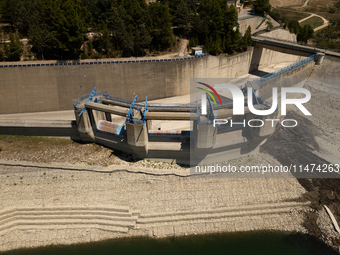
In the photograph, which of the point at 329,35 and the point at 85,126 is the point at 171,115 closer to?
the point at 85,126

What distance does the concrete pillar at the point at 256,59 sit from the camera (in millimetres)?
54134

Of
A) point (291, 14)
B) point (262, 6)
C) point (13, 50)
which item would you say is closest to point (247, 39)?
point (262, 6)

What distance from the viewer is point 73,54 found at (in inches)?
1706

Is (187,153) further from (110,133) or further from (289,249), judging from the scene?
(289,249)

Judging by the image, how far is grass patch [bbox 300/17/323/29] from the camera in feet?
270

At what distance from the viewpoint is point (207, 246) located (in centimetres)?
2469

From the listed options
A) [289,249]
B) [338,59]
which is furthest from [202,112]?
[338,59]

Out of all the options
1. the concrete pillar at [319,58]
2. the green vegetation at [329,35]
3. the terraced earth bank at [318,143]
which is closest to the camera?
the terraced earth bank at [318,143]

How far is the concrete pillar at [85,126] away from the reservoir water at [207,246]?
12364 mm

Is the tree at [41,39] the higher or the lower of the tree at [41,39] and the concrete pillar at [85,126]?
the higher

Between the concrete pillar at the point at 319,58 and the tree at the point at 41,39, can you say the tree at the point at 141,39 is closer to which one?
the tree at the point at 41,39

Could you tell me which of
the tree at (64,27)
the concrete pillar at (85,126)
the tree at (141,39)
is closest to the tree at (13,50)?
the tree at (64,27)

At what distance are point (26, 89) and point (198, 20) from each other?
3347cm

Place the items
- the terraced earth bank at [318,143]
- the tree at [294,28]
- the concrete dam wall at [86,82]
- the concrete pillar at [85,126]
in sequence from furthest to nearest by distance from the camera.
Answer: the tree at [294,28] < the concrete dam wall at [86,82] < the concrete pillar at [85,126] < the terraced earth bank at [318,143]
